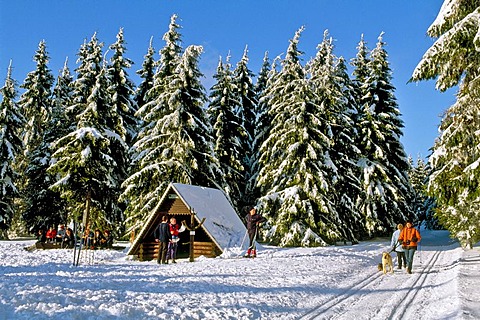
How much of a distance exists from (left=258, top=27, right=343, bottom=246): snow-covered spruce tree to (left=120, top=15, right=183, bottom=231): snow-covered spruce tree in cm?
668

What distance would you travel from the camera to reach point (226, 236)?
19188 mm

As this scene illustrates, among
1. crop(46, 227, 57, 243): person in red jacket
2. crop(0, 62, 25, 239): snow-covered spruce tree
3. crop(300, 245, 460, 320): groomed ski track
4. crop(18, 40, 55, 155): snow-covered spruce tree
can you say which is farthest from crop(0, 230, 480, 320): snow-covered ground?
crop(18, 40, 55, 155): snow-covered spruce tree

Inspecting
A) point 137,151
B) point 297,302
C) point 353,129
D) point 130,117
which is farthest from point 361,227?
point 297,302

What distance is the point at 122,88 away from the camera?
106 feet

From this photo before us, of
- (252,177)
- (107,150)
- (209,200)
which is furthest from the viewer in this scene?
(252,177)

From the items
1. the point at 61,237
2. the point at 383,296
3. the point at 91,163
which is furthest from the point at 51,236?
the point at 383,296

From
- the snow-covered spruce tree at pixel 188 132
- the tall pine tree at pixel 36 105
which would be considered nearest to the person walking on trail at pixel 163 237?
the snow-covered spruce tree at pixel 188 132

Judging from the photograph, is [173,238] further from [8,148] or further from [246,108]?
[246,108]

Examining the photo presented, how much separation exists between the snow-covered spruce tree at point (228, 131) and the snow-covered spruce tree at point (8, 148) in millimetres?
14512

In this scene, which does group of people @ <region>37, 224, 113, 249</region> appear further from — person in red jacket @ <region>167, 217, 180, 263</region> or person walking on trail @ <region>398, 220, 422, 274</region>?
person walking on trail @ <region>398, 220, 422, 274</region>

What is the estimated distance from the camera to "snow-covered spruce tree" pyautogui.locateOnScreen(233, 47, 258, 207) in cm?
3434

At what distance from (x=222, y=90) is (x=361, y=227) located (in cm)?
1469

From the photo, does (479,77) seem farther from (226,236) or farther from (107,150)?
(107,150)

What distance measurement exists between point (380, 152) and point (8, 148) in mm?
26562
